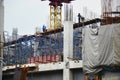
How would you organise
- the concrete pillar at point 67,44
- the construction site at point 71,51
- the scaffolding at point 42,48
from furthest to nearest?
the scaffolding at point 42,48 < the concrete pillar at point 67,44 < the construction site at point 71,51

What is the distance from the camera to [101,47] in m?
28.7

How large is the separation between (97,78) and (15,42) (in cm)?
1756

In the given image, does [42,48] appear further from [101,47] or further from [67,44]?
[101,47]

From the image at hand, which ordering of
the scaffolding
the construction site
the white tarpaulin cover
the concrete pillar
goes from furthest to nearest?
the scaffolding, the concrete pillar, the construction site, the white tarpaulin cover

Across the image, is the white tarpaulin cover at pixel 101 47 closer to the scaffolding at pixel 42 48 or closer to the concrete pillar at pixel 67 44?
the concrete pillar at pixel 67 44

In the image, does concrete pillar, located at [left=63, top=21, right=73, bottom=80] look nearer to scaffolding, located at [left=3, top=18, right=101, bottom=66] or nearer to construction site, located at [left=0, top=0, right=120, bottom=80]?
construction site, located at [left=0, top=0, right=120, bottom=80]

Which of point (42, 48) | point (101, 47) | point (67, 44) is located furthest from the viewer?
point (42, 48)

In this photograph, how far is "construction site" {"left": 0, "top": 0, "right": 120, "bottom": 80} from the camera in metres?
28.1

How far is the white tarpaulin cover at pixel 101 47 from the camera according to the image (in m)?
27.6

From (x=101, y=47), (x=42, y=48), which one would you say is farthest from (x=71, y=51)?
(x=42, y=48)

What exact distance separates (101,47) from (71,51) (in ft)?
15.8

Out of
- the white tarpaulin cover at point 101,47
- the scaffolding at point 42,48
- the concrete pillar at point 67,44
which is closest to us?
the white tarpaulin cover at point 101,47

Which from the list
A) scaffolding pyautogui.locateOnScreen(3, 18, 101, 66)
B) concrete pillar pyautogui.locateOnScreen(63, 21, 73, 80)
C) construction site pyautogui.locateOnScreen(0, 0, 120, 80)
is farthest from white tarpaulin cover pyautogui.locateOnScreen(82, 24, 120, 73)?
scaffolding pyautogui.locateOnScreen(3, 18, 101, 66)

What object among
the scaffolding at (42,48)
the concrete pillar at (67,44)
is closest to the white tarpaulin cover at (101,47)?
the concrete pillar at (67,44)
